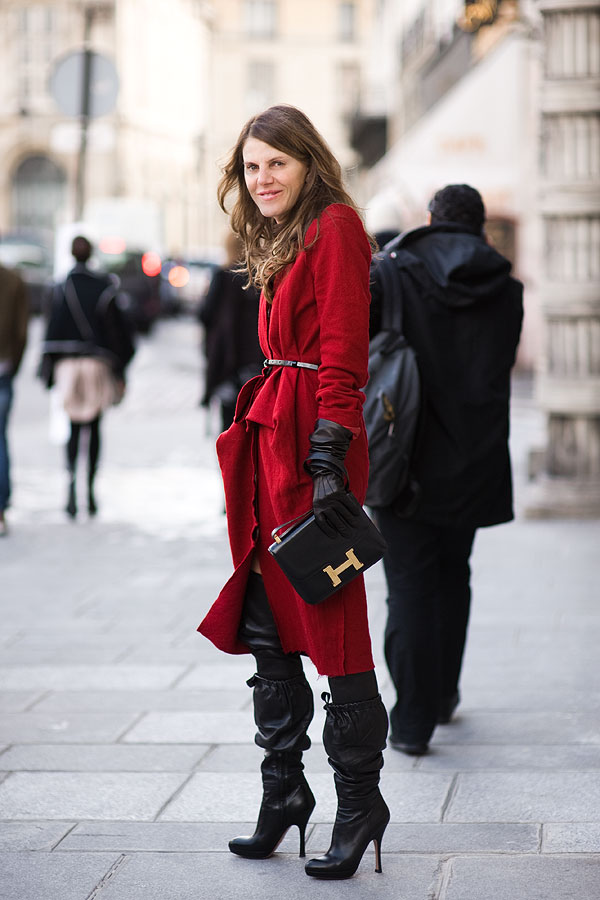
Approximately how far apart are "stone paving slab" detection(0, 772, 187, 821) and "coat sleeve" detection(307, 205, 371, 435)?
1.37m

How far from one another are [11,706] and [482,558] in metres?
3.22

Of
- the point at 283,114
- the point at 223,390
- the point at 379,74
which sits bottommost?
the point at 223,390

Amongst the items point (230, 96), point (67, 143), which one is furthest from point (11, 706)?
point (230, 96)

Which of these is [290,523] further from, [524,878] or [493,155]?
[493,155]

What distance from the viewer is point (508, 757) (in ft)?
15.1

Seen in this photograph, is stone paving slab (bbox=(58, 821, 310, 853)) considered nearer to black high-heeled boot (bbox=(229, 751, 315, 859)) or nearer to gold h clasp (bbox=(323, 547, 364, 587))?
black high-heeled boot (bbox=(229, 751, 315, 859))

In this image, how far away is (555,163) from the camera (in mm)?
8781

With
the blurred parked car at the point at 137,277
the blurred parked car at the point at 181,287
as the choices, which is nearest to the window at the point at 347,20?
the blurred parked car at the point at 181,287

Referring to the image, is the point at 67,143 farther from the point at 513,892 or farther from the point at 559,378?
the point at 513,892

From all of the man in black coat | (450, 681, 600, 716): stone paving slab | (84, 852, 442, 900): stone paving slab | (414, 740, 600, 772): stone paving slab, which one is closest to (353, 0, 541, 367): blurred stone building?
(450, 681, 600, 716): stone paving slab

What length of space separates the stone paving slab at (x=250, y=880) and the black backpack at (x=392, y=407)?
1155 millimetres

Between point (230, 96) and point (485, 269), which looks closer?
point (485, 269)

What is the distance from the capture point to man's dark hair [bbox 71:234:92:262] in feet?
30.9

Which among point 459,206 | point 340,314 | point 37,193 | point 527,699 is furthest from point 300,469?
point 37,193
